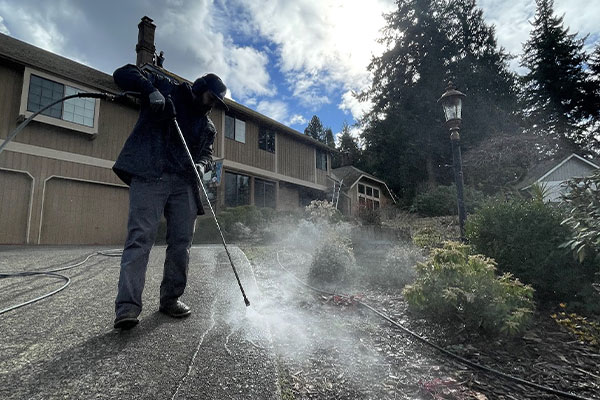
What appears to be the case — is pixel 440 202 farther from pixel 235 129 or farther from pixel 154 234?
pixel 154 234

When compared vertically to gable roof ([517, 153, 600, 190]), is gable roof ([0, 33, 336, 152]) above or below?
above

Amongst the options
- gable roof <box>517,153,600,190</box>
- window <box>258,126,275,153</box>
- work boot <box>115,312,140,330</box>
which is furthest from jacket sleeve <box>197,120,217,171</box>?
gable roof <box>517,153,600,190</box>

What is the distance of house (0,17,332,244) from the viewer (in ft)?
24.7

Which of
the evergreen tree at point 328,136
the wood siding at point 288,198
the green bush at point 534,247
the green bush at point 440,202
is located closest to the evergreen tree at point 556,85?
the green bush at point 440,202

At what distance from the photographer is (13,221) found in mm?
7387

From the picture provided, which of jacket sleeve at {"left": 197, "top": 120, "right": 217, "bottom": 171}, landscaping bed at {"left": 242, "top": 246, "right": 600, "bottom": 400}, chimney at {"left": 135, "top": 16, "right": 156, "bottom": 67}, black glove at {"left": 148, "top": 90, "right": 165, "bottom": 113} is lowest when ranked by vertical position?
landscaping bed at {"left": 242, "top": 246, "right": 600, "bottom": 400}

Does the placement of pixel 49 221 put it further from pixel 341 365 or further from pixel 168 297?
pixel 341 365

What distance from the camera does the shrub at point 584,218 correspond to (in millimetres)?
2465

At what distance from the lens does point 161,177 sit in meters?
1.97

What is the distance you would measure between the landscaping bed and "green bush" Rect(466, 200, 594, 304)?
0.44 metres

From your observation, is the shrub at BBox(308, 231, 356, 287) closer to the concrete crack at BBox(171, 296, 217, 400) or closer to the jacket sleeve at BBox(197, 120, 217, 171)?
the concrete crack at BBox(171, 296, 217, 400)

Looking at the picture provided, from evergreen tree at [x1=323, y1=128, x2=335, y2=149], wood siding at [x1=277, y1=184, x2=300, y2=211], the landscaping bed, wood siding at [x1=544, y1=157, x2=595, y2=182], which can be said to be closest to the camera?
the landscaping bed

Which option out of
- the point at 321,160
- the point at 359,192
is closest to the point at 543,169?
the point at 359,192

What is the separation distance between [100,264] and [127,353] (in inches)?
131
